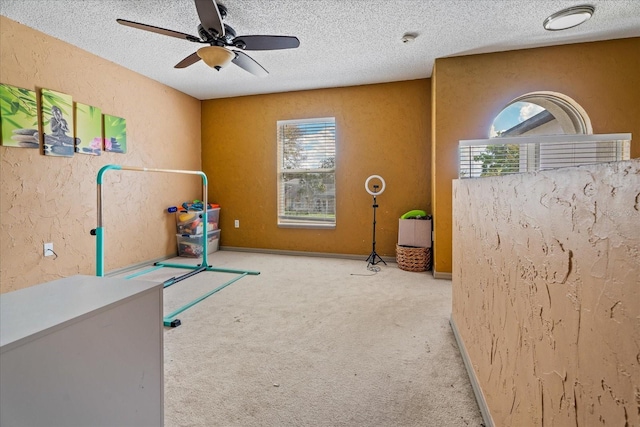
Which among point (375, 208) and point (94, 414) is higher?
point (375, 208)

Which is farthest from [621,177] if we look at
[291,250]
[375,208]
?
[291,250]

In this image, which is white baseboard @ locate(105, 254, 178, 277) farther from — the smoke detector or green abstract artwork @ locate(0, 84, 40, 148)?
the smoke detector

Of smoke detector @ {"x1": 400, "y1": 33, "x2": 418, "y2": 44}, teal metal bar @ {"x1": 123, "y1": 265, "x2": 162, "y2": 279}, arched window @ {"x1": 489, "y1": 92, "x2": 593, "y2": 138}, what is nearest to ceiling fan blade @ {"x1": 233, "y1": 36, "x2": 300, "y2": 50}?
smoke detector @ {"x1": 400, "y1": 33, "x2": 418, "y2": 44}

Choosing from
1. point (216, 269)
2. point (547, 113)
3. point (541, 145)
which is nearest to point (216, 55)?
point (216, 269)

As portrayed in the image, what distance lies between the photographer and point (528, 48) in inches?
129

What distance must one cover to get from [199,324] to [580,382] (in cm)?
224

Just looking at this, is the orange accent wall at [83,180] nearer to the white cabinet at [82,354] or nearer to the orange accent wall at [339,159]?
the orange accent wall at [339,159]

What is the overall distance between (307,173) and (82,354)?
4.14 metres

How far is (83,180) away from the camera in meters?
3.30

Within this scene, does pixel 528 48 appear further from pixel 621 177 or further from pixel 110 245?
pixel 110 245

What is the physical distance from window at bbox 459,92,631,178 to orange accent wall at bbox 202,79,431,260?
2.95 ft

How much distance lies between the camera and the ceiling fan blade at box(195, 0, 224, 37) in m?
2.03

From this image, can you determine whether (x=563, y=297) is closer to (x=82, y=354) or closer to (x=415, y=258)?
(x=82, y=354)

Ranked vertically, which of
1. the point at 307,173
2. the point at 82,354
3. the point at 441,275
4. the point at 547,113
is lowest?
the point at 441,275
